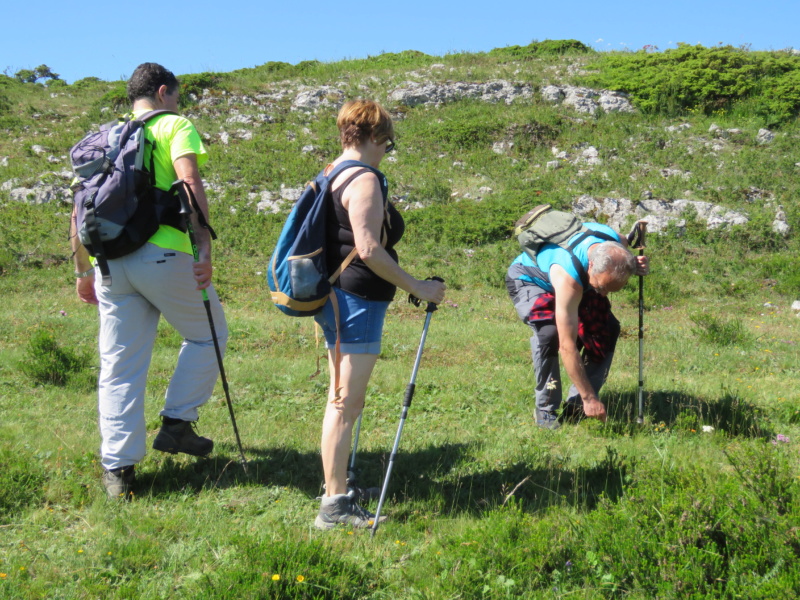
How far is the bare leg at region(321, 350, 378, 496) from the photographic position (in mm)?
3348

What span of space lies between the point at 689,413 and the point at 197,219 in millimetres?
3757

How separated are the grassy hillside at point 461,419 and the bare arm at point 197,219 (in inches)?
46.3

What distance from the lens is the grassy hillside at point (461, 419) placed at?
9.21 ft

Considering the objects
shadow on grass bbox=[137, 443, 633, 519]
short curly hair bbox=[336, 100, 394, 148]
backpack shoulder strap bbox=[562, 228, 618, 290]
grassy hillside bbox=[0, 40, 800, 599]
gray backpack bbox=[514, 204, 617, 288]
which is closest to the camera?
grassy hillside bbox=[0, 40, 800, 599]

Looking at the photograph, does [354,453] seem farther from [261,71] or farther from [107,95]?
[261,71]

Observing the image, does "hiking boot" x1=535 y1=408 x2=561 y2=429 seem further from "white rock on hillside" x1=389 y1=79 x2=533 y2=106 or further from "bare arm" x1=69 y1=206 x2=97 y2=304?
"white rock on hillside" x1=389 y1=79 x2=533 y2=106

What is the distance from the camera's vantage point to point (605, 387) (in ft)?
19.1

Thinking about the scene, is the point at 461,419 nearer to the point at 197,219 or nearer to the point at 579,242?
the point at 579,242

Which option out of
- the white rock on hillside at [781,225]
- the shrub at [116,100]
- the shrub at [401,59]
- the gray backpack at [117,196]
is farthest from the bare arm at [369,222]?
the shrub at [401,59]

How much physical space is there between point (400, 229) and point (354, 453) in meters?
1.40

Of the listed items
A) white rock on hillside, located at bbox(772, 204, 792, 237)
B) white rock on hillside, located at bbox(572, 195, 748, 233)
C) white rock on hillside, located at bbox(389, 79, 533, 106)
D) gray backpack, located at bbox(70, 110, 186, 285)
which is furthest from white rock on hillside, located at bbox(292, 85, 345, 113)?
gray backpack, located at bbox(70, 110, 186, 285)

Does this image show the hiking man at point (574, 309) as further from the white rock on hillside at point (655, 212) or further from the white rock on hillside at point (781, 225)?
the white rock on hillside at point (781, 225)

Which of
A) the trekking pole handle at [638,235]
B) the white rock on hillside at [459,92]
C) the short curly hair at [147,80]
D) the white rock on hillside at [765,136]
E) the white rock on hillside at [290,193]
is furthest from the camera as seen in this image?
the white rock on hillside at [459,92]

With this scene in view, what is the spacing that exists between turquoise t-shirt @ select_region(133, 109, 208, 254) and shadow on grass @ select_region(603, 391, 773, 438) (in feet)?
10.4
